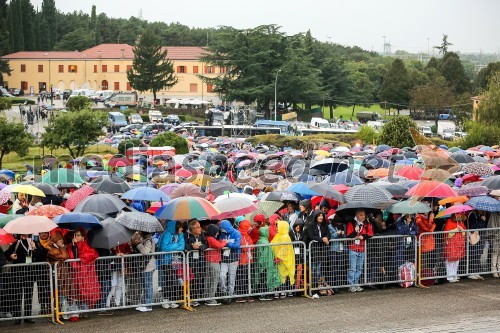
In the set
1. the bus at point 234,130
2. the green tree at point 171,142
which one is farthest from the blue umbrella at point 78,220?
the bus at point 234,130

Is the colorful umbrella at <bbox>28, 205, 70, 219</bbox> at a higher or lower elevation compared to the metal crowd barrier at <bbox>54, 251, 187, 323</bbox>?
higher

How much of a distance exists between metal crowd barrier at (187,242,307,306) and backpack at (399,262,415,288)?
174cm

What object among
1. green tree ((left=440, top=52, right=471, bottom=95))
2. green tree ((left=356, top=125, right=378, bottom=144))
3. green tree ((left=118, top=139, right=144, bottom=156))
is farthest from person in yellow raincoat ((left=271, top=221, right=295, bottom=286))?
green tree ((left=440, top=52, right=471, bottom=95))

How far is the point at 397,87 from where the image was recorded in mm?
100625

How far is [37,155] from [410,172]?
1276 inches

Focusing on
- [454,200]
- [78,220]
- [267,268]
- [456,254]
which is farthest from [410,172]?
[78,220]

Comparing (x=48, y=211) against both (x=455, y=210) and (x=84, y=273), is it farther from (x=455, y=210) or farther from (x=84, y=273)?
(x=455, y=210)

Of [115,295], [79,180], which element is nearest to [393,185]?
[115,295]

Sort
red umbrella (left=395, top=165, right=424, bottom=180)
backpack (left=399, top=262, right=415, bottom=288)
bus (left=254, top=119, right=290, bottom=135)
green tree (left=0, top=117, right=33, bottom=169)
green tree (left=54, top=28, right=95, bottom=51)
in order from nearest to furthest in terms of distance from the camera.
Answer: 1. backpack (left=399, top=262, right=415, bottom=288)
2. red umbrella (left=395, top=165, right=424, bottom=180)
3. green tree (left=0, top=117, right=33, bottom=169)
4. bus (left=254, top=119, right=290, bottom=135)
5. green tree (left=54, top=28, right=95, bottom=51)

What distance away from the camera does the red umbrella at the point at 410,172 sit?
21328mm

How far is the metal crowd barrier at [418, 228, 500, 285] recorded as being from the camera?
570 inches

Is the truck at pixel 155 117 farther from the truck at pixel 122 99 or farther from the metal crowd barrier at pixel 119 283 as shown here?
the metal crowd barrier at pixel 119 283

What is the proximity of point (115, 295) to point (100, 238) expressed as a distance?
0.92m

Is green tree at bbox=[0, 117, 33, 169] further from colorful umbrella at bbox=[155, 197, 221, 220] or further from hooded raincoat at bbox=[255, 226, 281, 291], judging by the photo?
hooded raincoat at bbox=[255, 226, 281, 291]
